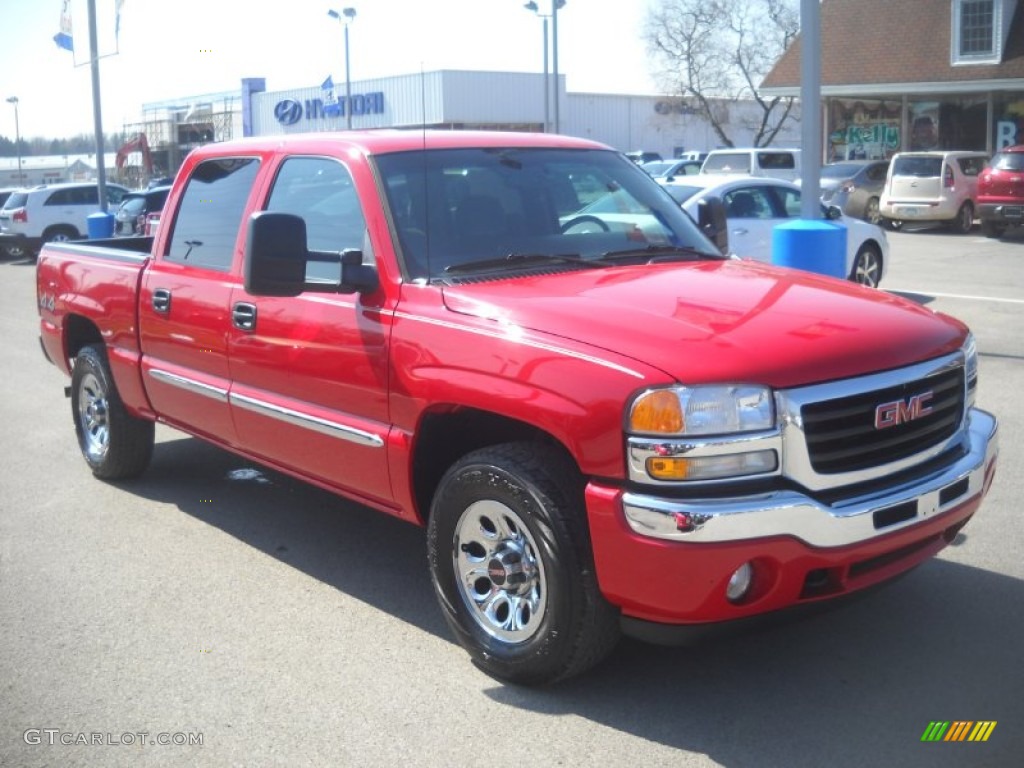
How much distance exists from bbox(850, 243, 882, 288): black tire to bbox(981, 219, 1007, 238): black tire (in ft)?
32.7

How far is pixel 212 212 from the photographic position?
5.89m

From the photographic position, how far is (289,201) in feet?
17.6

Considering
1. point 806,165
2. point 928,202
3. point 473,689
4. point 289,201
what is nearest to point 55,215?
point 928,202

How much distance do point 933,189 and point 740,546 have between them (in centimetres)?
2318

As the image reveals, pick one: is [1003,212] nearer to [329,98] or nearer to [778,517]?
[329,98]

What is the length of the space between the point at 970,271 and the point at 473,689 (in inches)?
601

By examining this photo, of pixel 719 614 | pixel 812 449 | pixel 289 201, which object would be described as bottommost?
pixel 719 614

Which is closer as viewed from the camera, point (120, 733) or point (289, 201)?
point (120, 733)

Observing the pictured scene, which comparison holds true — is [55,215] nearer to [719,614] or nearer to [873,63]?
[873,63]

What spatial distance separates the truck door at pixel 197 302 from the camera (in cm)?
554

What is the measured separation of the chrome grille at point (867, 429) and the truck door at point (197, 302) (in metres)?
2.89

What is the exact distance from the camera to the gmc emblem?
3.79 metres

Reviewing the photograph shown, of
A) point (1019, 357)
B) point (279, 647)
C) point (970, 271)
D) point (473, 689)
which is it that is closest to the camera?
point (473, 689)

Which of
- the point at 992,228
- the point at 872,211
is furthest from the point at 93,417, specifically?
the point at 872,211
